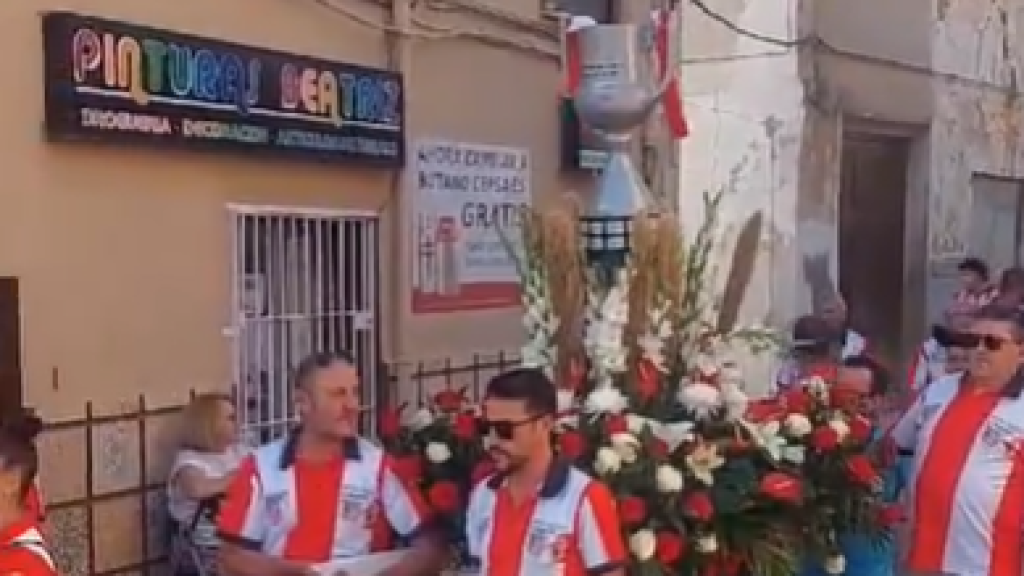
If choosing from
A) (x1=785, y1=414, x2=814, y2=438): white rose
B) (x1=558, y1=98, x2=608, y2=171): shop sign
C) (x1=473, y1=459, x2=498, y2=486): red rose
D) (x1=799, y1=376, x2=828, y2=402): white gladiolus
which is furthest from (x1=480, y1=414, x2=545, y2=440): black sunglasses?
(x1=558, y1=98, x2=608, y2=171): shop sign

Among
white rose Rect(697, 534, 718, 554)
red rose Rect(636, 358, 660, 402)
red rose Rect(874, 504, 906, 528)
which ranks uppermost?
red rose Rect(636, 358, 660, 402)

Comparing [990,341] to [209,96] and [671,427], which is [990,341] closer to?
[671,427]

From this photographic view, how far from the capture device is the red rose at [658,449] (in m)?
4.59

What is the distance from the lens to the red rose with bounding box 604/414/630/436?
4633 millimetres

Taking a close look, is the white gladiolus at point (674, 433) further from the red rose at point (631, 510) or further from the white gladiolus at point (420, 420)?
the white gladiolus at point (420, 420)

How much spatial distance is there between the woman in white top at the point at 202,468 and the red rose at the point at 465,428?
1.28 meters

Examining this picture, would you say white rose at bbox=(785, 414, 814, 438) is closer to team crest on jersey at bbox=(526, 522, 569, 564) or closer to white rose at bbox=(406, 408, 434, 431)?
white rose at bbox=(406, 408, 434, 431)

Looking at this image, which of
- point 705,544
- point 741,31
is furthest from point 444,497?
point 741,31

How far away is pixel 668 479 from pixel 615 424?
25 cm

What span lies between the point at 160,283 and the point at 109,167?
0.49 metres

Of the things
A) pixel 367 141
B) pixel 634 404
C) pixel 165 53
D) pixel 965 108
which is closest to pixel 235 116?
pixel 165 53

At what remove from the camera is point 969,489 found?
17.2ft

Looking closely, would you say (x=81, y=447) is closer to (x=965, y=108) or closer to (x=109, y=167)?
(x=109, y=167)

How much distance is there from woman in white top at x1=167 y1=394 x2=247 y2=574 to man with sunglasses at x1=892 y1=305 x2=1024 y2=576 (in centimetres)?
234
